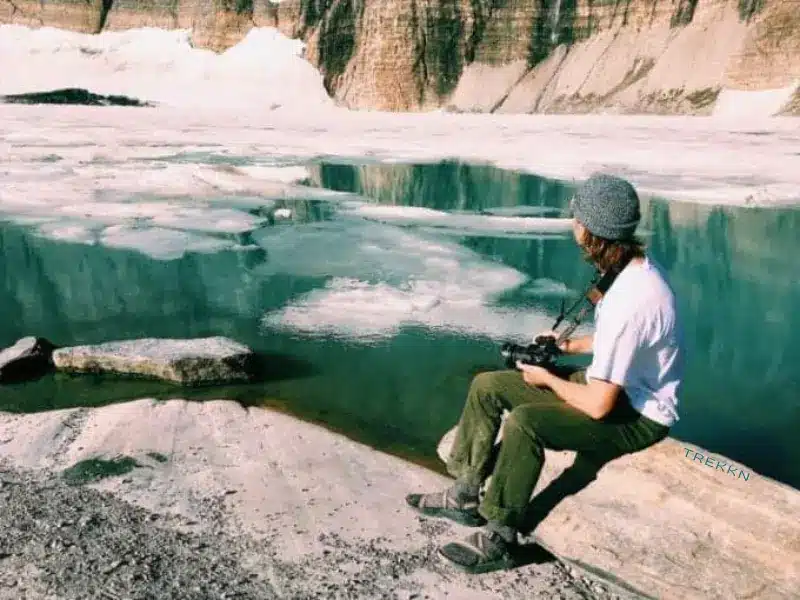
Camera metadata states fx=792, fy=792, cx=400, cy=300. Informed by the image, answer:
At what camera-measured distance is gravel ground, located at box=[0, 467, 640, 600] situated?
113 inches

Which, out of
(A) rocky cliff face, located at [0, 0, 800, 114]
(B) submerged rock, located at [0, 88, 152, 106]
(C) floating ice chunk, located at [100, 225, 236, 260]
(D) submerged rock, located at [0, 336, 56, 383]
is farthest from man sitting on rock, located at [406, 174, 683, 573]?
(B) submerged rock, located at [0, 88, 152, 106]

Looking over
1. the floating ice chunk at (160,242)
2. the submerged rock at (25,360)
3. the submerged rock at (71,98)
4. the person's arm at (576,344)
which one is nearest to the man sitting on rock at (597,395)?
the person's arm at (576,344)

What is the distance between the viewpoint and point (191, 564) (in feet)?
9.93

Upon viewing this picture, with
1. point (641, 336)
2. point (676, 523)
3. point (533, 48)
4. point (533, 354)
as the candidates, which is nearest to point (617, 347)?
point (641, 336)

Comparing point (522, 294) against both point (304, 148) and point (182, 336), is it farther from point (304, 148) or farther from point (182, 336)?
point (304, 148)

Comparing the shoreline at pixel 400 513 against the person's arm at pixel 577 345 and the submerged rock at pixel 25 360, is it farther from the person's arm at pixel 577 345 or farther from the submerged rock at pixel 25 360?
the submerged rock at pixel 25 360

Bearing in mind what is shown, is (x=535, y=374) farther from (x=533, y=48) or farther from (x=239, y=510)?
(x=533, y=48)

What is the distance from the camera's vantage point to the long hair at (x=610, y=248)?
2955 mm

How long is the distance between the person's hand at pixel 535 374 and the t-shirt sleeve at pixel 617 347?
0.89 ft

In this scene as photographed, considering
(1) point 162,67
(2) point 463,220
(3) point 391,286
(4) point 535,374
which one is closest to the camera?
(4) point 535,374

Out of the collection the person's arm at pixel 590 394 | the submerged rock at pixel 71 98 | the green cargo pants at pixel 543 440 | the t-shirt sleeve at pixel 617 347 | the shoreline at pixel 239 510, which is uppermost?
the submerged rock at pixel 71 98

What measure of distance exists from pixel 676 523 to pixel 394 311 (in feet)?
13.3

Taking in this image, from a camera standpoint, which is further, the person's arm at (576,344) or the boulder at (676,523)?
the person's arm at (576,344)

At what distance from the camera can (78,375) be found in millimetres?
5566
